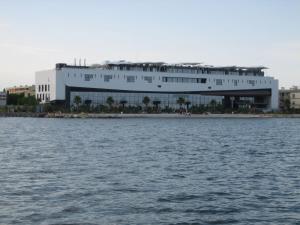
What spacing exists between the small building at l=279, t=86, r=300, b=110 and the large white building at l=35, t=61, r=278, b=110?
11.3m

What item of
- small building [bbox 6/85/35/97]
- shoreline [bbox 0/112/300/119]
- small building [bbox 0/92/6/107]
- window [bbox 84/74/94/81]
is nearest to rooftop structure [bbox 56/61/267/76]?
window [bbox 84/74/94/81]

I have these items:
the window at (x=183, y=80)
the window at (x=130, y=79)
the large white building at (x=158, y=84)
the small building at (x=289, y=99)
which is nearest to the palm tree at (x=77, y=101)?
the large white building at (x=158, y=84)

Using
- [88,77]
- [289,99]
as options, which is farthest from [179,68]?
[289,99]

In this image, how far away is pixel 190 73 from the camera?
124625 millimetres

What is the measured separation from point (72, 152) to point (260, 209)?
1744 centimetres

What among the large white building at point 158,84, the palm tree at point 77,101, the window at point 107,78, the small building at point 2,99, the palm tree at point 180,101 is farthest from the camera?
the small building at point 2,99

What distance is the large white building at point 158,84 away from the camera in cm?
11494

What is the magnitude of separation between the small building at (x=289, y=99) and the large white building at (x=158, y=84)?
1134cm

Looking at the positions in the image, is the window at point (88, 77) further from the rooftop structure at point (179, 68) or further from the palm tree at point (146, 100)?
the palm tree at point (146, 100)

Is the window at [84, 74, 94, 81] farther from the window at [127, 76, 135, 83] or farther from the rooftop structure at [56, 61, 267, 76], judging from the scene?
the window at [127, 76, 135, 83]

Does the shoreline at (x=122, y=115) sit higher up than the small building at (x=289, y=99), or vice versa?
the small building at (x=289, y=99)

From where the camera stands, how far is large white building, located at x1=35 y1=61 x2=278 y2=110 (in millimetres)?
114938

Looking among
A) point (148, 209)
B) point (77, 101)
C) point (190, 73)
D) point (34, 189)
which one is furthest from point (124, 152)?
point (190, 73)

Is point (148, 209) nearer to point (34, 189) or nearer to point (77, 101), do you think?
point (34, 189)
